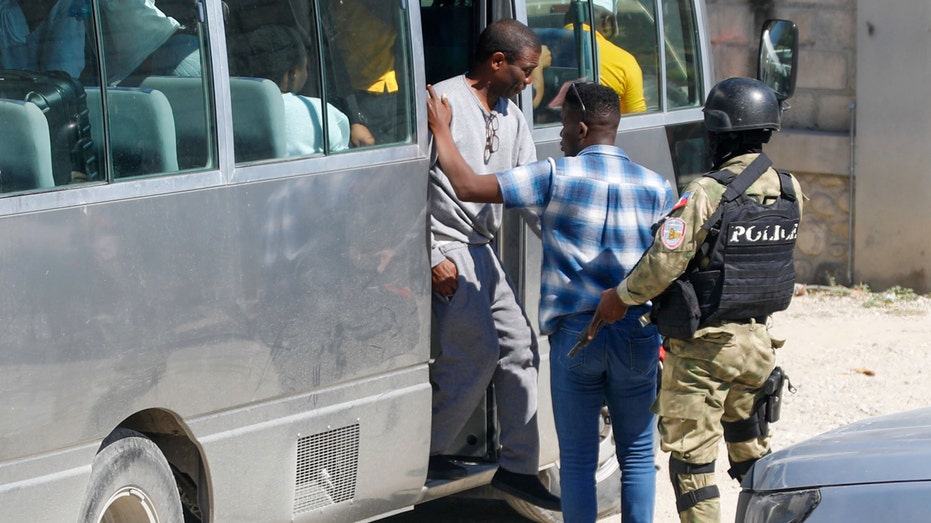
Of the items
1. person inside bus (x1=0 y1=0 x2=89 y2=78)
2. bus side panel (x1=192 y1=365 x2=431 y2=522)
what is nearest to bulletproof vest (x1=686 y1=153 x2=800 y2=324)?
bus side panel (x1=192 y1=365 x2=431 y2=522)

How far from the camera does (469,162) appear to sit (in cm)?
446

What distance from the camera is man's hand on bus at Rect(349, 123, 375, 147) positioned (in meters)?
4.15

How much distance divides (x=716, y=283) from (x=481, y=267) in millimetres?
861

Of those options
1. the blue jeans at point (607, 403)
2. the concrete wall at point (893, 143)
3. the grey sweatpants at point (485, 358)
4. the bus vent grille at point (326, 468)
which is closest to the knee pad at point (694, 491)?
the blue jeans at point (607, 403)

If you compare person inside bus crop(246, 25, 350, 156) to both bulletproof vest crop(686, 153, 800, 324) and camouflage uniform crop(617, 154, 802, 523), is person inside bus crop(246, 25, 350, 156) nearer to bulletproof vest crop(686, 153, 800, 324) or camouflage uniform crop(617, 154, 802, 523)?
camouflage uniform crop(617, 154, 802, 523)

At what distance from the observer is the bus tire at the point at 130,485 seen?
3428 millimetres

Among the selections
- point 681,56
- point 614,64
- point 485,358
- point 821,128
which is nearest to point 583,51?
point 614,64

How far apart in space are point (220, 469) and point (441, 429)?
104cm

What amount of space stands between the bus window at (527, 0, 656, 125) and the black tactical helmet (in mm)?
934

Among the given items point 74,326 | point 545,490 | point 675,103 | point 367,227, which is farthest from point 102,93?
point 675,103

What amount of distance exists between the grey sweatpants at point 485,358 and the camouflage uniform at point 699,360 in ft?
2.03

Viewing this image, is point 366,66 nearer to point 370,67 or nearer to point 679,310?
point 370,67

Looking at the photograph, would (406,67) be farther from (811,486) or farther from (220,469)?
(811,486)

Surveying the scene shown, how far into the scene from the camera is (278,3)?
3.86m
